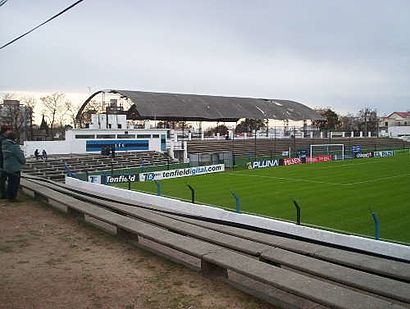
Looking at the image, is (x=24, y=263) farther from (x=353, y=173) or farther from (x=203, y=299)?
(x=353, y=173)

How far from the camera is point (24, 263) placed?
570 cm

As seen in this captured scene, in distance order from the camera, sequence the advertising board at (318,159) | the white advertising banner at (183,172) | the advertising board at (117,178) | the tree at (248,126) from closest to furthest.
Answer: the advertising board at (117,178), the white advertising banner at (183,172), the advertising board at (318,159), the tree at (248,126)

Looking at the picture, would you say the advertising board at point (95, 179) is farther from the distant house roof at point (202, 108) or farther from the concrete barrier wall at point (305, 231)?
the distant house roof at point (202, 108)

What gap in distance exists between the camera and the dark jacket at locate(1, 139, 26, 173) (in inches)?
393

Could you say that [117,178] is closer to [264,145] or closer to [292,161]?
[292,161]

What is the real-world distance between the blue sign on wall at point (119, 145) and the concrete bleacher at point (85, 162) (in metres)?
1.10

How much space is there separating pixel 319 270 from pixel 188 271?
1.72 metres

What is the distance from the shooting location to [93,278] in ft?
17.0

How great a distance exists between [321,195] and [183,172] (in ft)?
45.2

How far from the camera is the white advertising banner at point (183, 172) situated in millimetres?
30297

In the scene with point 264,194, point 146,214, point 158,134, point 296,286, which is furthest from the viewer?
point 158,134

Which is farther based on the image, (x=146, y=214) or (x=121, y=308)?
(x=146, y=214)

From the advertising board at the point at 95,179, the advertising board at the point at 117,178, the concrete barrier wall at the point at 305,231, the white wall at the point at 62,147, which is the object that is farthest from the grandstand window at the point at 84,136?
the concrete barrier wall at the point at 305,231

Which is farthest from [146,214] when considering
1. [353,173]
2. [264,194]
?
[353,173]
